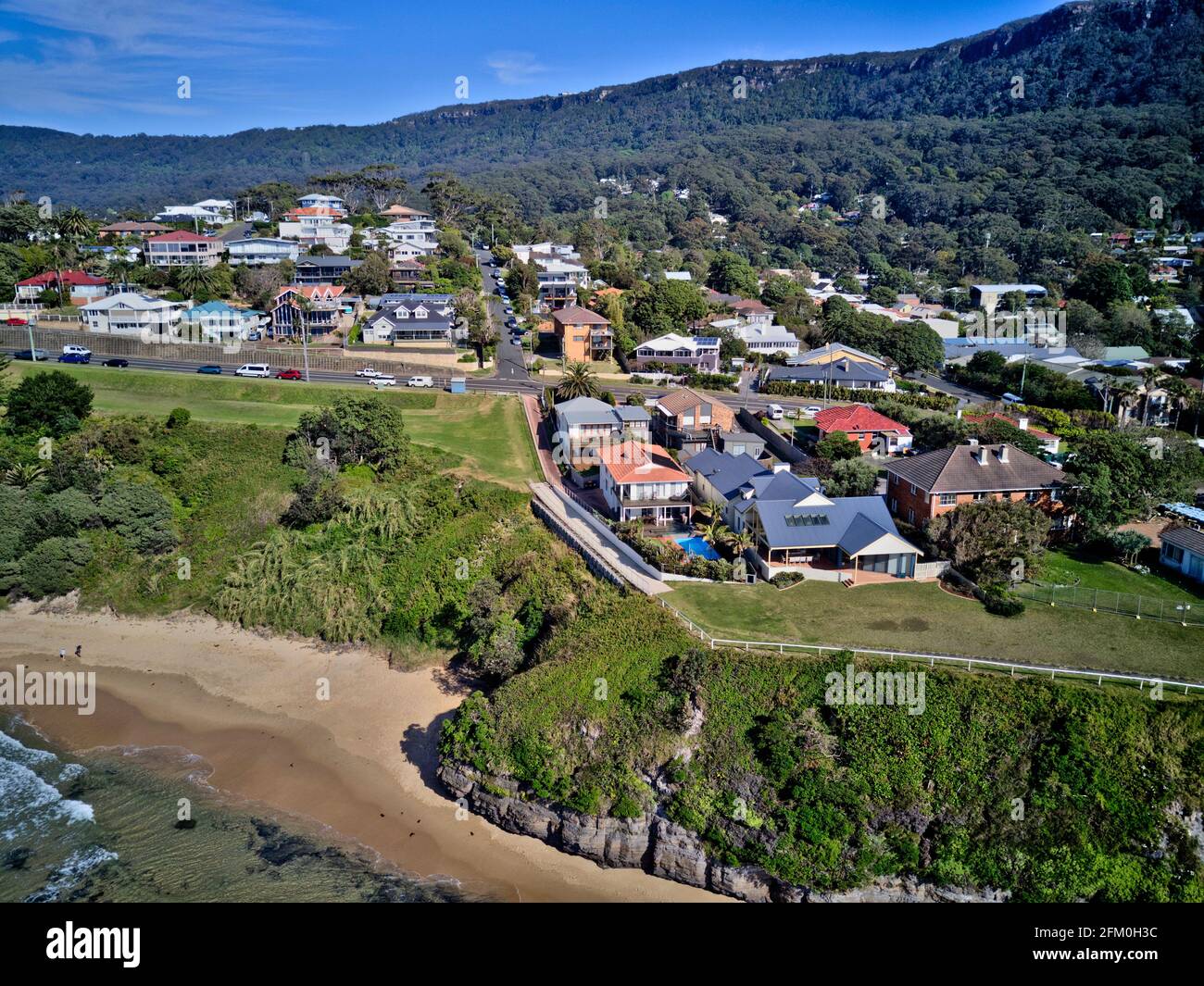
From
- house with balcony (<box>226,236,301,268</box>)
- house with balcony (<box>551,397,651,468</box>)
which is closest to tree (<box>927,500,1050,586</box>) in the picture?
house with balcony (<box>551,397,651,468</box>)

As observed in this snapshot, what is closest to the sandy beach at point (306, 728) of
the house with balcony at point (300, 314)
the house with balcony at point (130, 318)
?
the house with balcony at point (130, 318)

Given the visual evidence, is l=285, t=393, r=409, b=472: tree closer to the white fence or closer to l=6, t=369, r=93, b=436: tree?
l=6, t=369, r=93, b=436: tree

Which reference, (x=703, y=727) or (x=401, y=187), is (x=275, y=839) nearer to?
(x=703, y=727)

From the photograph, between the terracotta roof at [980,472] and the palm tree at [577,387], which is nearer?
the terracotta roof at [980,472]

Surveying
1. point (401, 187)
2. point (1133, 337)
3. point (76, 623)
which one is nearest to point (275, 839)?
point (76, 623)

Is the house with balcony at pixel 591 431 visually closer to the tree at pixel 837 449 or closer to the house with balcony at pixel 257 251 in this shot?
the tree at pixel 837 449

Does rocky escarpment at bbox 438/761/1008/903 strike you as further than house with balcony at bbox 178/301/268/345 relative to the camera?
No

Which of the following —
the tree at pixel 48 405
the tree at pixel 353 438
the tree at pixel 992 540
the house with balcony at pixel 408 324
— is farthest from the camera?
the house with balcony at pixel 408 324
